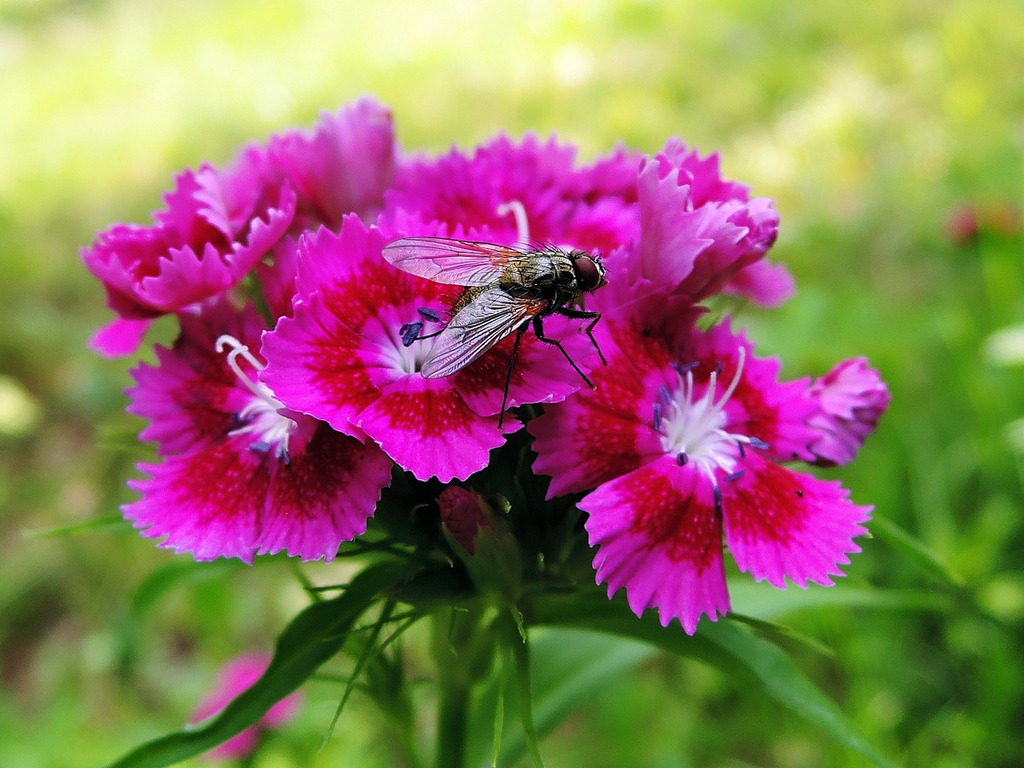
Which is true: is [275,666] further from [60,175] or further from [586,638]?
[60,175]

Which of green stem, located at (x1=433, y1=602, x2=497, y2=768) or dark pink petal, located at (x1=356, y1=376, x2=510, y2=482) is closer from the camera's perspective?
dark pink petal, located at (x1=356, y1=376, x2=510, y2=482)

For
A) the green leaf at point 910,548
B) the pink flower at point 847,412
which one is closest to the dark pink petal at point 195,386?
the pink flower at point 847,412

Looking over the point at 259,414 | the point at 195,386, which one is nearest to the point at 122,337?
the point at 195,386

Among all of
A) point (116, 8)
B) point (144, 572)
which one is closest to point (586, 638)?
point (144, 572)

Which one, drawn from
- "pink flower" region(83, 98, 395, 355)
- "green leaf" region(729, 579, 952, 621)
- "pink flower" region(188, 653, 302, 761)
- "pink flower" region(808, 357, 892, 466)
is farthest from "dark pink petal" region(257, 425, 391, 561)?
"pink flower" region(188, 653, 302, 761)

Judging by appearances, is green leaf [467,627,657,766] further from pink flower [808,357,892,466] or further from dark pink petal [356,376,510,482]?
dark pink petal [356,376,510,482]

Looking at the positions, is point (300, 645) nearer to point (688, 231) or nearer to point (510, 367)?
point (510, 367)

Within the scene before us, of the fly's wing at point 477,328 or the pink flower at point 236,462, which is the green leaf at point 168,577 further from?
Answer: the fly's wing at point 477,328
